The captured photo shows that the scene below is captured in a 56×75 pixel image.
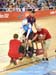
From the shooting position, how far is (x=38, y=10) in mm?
5473

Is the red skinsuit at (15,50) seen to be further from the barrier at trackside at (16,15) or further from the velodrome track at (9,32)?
the barrier at trackside at (16,15)

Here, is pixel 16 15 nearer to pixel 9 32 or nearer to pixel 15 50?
pixel 9 32

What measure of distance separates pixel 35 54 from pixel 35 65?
0.51 meters

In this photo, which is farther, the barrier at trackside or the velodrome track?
the barrier at trackside

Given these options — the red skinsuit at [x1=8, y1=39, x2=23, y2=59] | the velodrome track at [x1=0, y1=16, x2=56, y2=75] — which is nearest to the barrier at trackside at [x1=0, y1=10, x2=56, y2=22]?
the velodrome track at [x1=0, y1=16, x2=56, y2=75]

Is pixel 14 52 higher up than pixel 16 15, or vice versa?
pixel 16 15

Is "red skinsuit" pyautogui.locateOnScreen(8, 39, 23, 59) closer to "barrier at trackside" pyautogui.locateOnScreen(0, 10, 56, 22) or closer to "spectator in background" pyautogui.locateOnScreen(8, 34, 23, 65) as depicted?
"spectator in background" pyautogui.locateOnScreen(8, 34, 23, 65)

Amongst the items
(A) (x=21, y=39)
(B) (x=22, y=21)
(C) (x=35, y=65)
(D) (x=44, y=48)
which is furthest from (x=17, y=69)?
(B) (x=22, y=21)

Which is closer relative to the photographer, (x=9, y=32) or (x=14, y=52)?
(x=14, y=52)

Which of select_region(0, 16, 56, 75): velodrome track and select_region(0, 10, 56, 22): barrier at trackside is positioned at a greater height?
select_region(0, 10, 56, 22): barrier at trackside

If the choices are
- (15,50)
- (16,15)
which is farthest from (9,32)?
(15,50)

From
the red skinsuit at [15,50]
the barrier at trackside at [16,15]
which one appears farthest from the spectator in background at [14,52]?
the barrier at trackside at [16,15]

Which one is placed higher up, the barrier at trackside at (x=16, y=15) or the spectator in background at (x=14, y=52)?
the barrier at trackside at (x=16, y=15)

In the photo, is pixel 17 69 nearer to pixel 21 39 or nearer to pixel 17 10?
pixel 21 39
